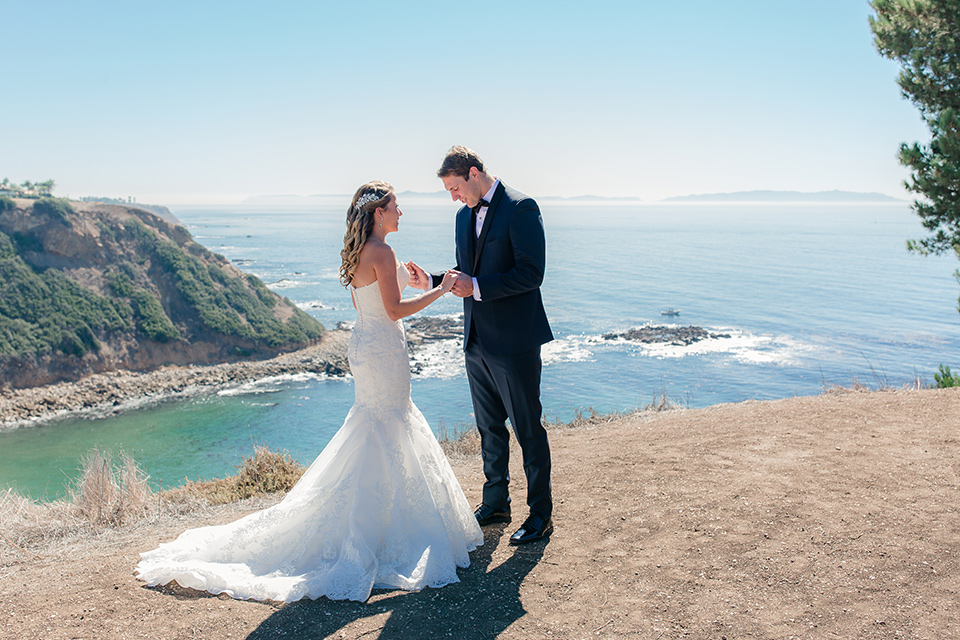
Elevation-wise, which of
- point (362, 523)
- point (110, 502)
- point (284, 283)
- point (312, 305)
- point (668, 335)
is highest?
point (362, 523)

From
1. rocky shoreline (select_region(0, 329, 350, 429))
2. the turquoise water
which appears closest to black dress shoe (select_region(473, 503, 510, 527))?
the turquoise water

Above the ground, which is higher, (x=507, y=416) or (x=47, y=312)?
(x=507, y=416)

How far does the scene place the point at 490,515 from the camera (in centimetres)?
510

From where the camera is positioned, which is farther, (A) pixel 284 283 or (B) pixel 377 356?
(A) pixel 284 283

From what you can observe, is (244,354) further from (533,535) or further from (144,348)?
(533,535)

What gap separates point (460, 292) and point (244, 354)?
180ft

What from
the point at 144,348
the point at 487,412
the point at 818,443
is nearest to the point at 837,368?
the point at 818,443

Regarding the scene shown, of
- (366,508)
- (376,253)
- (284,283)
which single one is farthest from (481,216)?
(284,283)

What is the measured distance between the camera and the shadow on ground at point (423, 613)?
11.8 ft

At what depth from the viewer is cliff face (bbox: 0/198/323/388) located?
47750 millimetres

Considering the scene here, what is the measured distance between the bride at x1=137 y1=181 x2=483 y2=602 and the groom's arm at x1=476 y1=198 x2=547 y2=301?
31cm

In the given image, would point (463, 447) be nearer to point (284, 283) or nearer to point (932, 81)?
point (932, 81)

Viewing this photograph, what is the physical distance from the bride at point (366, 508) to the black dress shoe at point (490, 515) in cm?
43

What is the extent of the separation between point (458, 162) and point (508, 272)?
0.86m
